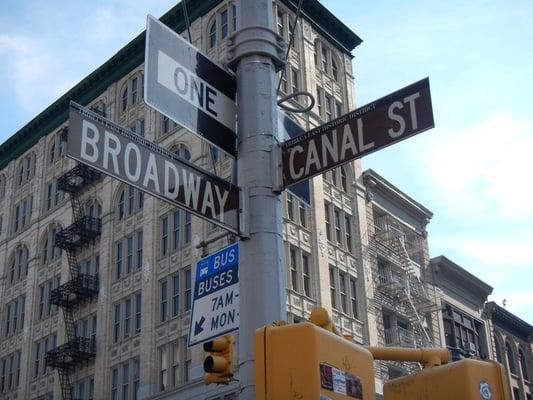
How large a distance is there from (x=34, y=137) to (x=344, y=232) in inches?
832

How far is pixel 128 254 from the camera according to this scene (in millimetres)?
41656

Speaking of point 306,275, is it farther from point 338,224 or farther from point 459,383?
point 459,383

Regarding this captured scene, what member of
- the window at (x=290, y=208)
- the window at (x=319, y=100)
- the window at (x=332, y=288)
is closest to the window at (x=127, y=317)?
the window at (x=290, y=208)

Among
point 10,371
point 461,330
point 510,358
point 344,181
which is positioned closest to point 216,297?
point 344,181

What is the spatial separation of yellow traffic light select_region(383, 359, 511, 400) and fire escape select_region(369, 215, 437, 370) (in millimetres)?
36657

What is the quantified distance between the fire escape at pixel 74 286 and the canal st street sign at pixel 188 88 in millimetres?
36049

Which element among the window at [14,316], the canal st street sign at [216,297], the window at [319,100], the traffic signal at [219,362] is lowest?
the traffic signal at [219,362]

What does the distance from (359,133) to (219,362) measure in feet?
6.65

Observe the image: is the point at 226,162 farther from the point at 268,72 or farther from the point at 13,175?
the point at 268,72

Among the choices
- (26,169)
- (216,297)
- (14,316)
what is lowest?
(216,297)

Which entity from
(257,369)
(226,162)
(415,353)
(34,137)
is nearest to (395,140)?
(415,353)

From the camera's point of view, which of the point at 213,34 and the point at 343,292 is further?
the point at 213,34

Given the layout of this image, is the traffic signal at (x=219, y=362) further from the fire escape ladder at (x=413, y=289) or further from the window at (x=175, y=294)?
the fire escape ladder at (x=413, y=289)

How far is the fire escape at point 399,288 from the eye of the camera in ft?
137
